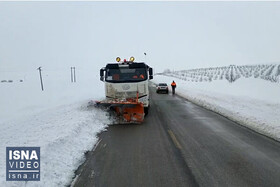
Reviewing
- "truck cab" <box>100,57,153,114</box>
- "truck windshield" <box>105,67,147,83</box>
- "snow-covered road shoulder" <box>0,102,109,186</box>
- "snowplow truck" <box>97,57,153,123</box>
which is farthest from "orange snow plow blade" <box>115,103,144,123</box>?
"truck windshield" <box>105,67,147,83</box>

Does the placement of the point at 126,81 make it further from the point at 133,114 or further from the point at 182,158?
the point at 182,158

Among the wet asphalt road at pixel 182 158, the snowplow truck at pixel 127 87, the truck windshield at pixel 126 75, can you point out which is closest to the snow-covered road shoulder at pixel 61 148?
the wet asphalt road at pixel 182 158

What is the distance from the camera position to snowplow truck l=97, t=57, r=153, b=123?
11.6 meters

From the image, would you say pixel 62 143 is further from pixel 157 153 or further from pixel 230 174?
pixel 230 174

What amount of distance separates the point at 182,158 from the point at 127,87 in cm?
678

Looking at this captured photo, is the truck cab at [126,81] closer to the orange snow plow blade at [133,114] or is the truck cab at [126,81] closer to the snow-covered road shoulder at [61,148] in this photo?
the orange snow plow blade at [133,114]

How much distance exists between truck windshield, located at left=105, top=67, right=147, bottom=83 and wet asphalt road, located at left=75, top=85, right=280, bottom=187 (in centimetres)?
348

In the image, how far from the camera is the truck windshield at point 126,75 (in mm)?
12705

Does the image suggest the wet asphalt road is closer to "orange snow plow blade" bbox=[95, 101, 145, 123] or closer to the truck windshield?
"orange snow plow blade" bbox=[95, 101, 145, 123]

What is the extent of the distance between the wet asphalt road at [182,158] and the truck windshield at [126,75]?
137 inches

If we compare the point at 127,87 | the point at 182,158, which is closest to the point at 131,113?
the point at 127,87

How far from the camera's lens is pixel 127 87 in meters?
12.5

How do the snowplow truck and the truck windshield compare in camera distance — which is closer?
the snowplow truck

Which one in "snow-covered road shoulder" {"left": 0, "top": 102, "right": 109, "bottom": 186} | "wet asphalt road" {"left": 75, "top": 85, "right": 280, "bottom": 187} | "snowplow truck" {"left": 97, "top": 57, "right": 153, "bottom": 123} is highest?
"snowplow truck" {"left": 97, "top": 57, "right": 153, "bottom": 123}
